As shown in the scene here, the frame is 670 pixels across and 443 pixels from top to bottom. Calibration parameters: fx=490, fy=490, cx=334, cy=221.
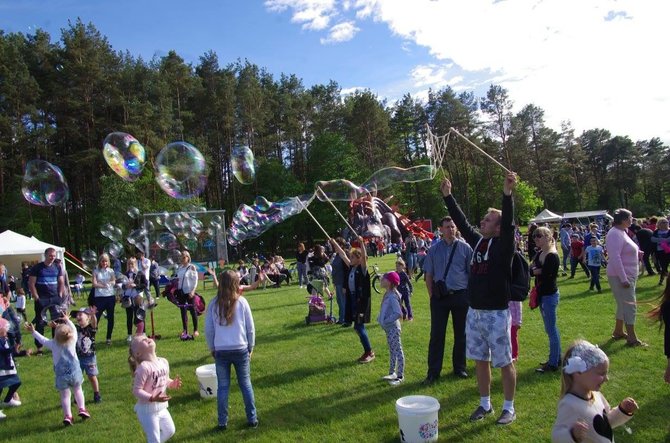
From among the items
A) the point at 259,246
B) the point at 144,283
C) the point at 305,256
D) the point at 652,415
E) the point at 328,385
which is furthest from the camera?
the point at 259,246

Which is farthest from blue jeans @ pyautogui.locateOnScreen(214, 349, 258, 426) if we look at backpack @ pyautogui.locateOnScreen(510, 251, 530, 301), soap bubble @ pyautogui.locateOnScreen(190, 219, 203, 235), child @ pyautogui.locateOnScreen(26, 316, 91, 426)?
soap bubble @ pyautogui.locateOnScreen(190, 219, 203, 235)

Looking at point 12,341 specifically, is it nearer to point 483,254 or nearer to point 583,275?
point 483,254

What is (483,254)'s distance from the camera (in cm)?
446

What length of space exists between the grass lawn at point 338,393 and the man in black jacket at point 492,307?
0.43m

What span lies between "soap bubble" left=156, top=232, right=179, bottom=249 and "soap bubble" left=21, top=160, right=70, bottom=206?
12.8 metres

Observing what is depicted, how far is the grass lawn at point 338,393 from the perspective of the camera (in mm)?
4586

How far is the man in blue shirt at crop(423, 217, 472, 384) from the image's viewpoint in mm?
5758

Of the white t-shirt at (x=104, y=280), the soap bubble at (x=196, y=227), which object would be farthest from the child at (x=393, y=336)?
the soap bubble at (x=196, y=227)

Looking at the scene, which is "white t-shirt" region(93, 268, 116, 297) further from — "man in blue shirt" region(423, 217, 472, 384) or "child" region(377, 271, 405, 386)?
"man in blue shirt" region(423, 217, 472, 384)

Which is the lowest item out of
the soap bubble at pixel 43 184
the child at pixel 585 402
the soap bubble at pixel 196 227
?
the child at pixel 585 402

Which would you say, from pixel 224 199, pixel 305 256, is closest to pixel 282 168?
pixel 224 199

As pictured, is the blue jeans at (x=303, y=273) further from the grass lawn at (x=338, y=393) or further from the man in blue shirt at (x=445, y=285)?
the man in blue shirt at (x=445, y=285)

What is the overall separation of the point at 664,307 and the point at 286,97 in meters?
45.5

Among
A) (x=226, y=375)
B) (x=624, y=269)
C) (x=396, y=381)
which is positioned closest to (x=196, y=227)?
(x=396, y=381)
